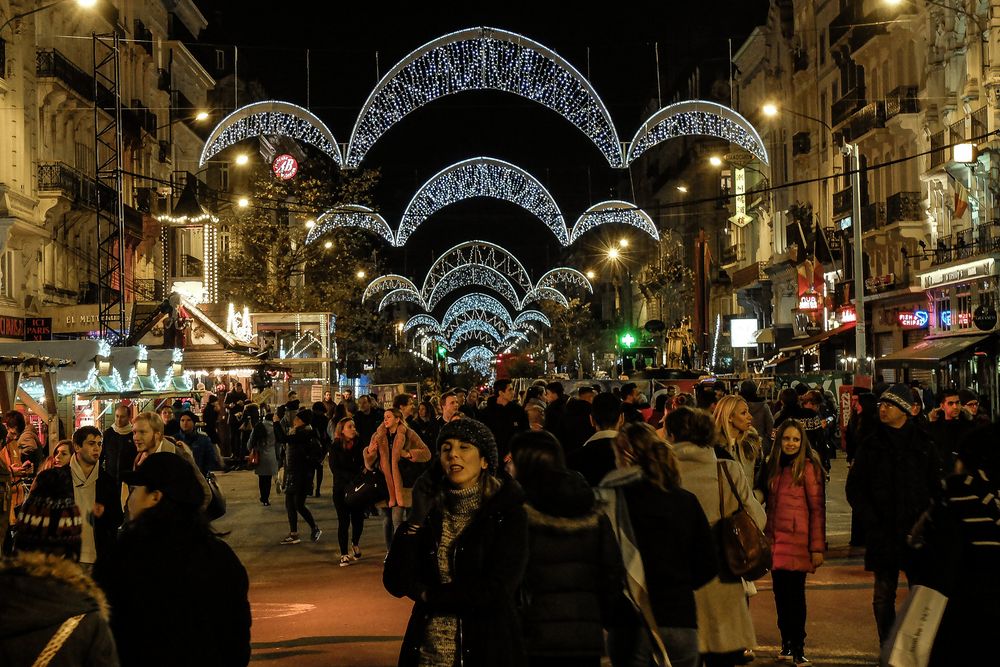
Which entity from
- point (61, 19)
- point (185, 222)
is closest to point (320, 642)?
point (185, 222)

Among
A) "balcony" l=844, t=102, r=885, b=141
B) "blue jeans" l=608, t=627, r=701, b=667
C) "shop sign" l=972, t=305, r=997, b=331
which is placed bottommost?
"blue jeans" l=608, t=627, r=701, b=667

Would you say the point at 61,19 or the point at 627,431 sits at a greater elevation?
the point at 61,19

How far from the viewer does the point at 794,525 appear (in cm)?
842

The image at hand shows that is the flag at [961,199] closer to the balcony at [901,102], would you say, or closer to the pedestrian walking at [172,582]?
the balcony at [901,102]

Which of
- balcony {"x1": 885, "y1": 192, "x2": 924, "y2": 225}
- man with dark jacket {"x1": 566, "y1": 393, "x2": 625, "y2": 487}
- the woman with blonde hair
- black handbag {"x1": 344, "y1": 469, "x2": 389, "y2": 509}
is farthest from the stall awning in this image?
man with dark jacket {"x1": 566, "y1": 393, "x2": 625, "y2": 487}

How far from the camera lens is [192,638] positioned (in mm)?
4289

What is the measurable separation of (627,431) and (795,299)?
49.2 meters

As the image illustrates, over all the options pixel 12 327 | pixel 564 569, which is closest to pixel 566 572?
pixel 564 569

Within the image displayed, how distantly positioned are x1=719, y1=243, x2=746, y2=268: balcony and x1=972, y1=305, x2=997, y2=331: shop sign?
103 feet

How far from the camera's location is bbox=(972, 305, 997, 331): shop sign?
99.5 feet

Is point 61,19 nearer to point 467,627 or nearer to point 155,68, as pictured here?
point 155,68

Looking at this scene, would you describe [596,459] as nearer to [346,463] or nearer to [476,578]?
[476,578]

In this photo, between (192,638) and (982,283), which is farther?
(982,283)

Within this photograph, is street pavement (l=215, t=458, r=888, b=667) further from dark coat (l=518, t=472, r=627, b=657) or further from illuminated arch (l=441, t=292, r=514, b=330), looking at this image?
illuminated arch (l=441, t=292, r=514, b=330)
